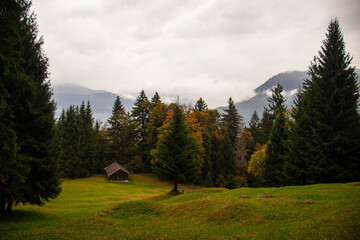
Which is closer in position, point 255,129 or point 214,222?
point 214,222

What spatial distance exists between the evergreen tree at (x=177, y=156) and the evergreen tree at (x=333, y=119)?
14.4 m

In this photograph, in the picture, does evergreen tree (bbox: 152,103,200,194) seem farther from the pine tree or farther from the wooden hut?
the pine tree

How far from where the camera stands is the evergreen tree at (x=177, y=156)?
29.8 metres

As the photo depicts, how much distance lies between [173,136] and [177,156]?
9.70ft

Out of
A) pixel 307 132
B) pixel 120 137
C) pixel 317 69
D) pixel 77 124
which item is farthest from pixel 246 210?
pixel 77 124

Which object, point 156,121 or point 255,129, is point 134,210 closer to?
point 156,121

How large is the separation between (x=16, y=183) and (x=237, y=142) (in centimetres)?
5152

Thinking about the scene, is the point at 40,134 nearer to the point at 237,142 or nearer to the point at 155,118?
the point at 155,118

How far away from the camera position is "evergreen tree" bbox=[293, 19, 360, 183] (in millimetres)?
24969

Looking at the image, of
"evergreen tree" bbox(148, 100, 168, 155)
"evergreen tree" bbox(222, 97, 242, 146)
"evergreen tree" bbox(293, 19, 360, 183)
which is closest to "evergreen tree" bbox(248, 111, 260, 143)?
"evergreen tree" bbox(222, 97, 242, 146)

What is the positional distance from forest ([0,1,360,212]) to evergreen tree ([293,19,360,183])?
105 millimetres

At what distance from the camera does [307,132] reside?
1117 inches

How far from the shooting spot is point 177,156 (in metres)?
30.1

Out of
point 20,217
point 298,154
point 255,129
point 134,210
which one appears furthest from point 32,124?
point 255,129
